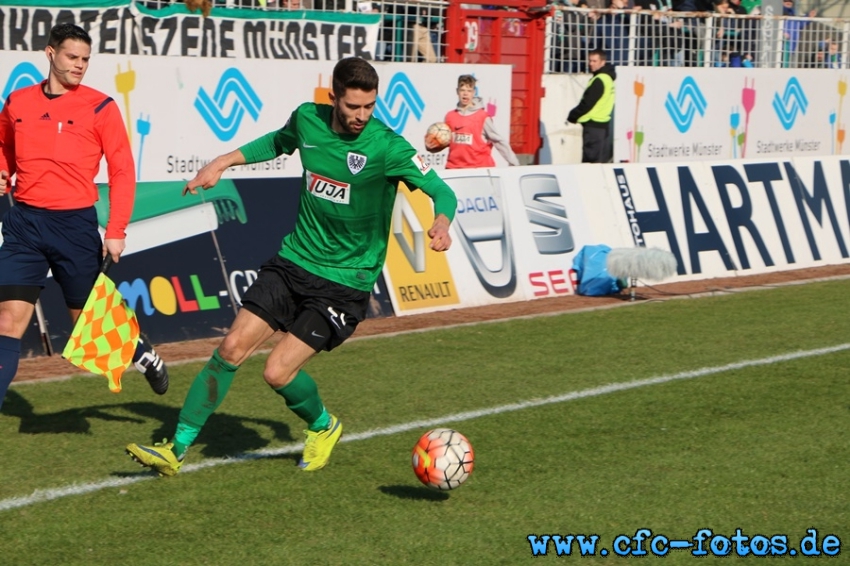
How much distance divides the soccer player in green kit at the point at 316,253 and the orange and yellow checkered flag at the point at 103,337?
77 cm

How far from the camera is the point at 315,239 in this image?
22.0ft

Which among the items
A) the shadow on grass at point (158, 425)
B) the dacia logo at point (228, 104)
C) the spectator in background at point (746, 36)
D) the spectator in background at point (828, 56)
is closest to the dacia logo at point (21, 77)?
the dacia logo at point (228, 104)

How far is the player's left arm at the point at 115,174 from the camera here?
7.21 m

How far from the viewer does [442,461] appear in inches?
245

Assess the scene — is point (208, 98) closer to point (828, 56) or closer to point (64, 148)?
point (64, 148)

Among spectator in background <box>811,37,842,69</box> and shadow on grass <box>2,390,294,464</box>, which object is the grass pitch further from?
spectator in background <box>811,37,842,69</box>

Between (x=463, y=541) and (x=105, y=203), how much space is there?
6021 millimetres

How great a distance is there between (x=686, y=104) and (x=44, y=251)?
1643cm

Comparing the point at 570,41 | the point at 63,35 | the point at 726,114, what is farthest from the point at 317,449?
the point at 726,114

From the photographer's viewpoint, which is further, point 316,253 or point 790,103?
point 790,103

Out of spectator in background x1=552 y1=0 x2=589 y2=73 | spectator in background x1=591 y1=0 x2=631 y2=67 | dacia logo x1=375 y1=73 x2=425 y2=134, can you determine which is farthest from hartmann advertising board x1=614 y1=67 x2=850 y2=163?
dacia logo x1=375 y1=73 x2=425 y2=134

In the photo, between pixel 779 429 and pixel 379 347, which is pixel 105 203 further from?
pixel 779 429

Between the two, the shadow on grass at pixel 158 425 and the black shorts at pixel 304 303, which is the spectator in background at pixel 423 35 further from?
the black shorts at pixel 304 303

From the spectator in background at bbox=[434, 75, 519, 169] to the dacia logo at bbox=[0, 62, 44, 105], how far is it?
16.5 feet
